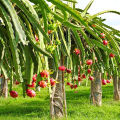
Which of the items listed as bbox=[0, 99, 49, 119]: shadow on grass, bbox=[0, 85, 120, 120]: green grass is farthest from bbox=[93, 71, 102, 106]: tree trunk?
bbox=[0, 99, 49, 119]: shadow on grass

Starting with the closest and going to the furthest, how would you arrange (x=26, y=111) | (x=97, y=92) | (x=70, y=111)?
(x=70, y=111)
(x=26, y=111)
(x=97, y=92)

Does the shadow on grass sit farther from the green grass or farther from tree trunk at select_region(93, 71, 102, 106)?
tree trunk at select_region(93, 71, 102, 106)

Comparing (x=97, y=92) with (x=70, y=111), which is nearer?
(x=70, y=111)

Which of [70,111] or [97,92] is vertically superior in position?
[97,92]

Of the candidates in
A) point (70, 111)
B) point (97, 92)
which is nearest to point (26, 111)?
point (70, 111)

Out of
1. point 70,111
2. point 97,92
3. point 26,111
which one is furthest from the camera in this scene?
point 97,92

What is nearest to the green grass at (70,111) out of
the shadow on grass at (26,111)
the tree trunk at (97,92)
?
the shadow on grass at (26,111)

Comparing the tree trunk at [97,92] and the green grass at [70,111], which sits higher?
the tree trunk at [97,92]

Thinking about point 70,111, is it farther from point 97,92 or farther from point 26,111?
point 26,111

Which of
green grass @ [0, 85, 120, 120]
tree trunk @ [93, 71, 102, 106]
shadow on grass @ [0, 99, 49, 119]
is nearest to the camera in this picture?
green grass @ [0, 85, 120, 120]

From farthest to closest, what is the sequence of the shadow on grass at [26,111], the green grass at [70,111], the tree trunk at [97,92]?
the tree trunk at [97,92] → the shadow on grass at [26,111] → the green grass at [70,111]

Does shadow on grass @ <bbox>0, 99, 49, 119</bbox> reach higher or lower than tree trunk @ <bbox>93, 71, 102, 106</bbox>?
lower

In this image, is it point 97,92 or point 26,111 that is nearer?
point 26,111

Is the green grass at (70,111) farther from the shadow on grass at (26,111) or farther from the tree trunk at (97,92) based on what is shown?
the tree trunk at (97,92)
